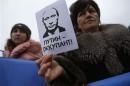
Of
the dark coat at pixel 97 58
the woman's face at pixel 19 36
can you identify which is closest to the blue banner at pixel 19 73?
the dark coat at pixel 97 58

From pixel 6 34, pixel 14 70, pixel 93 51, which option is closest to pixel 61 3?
pixel 93 51

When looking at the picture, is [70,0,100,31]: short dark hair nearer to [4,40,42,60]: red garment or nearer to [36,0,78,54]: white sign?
[36,0,78,54]: white sign

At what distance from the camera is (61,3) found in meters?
0.85

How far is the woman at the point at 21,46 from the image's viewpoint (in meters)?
1.85

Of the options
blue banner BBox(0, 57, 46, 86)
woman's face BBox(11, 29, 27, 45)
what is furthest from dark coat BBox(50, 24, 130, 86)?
woman's face BBox(11, 29, 27, 45)

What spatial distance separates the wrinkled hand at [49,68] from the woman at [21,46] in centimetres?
95

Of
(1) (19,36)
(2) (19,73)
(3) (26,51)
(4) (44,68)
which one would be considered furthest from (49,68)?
(1) (19,36)

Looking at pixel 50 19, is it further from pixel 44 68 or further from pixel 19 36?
pixel 19 36

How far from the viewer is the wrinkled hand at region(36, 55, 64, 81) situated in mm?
807

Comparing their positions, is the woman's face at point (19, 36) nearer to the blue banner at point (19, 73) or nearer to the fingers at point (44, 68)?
the blue banner at point (19, 73)

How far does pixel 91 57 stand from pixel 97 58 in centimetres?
2

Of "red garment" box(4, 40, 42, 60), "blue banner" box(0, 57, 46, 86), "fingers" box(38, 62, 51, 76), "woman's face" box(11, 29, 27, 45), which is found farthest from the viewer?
"woman's face" box(11, 29, 27, 45)

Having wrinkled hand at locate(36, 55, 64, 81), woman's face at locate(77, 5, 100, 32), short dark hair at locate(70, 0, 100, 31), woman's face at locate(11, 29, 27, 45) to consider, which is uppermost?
short dark hair at locate(70, 0, 100, 31)

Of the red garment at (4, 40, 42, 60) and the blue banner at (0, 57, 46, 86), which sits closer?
the blue banner at (0, 57, 46, 86)
